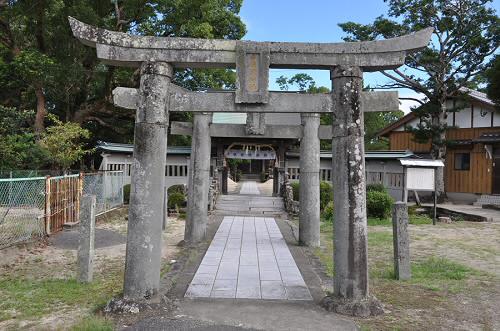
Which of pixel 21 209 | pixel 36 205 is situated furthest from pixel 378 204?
pixel 21 209

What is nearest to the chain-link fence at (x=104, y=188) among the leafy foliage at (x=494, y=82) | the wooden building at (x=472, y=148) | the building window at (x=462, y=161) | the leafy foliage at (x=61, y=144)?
the leafy foliage at (x=61, y=144)

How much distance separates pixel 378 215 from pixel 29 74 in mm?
17197

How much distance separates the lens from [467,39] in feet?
88.3

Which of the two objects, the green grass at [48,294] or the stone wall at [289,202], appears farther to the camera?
the stone wall at [289,202]

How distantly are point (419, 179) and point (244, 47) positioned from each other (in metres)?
15.3

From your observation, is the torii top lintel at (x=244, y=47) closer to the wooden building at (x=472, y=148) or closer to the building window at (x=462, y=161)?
the wooden building at (x=472, y=148)

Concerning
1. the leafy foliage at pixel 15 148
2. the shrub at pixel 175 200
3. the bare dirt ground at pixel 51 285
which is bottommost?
the bare dirt ground at pixel 51 285

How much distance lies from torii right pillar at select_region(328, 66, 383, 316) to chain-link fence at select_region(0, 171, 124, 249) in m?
7.96

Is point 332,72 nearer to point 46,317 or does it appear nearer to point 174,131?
point 46,317

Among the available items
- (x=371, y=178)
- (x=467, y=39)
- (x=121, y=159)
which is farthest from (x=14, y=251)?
(x=467, y=39)

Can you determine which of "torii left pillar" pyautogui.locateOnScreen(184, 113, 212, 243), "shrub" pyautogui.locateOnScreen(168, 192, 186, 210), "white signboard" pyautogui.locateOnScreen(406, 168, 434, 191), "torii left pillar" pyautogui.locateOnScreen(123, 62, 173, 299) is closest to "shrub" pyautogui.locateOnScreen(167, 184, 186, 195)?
"shrub" pyautogui.locateOnScreen(168, 192, 186, 210)

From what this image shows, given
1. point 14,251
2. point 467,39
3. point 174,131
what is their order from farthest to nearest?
point 467,39 < point 174,131 < point 14,251

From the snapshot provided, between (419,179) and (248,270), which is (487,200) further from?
(248,270)

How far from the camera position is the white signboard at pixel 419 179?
19609 mm
